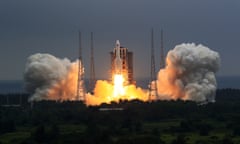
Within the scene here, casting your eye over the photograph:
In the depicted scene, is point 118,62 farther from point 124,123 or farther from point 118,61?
point 124,123

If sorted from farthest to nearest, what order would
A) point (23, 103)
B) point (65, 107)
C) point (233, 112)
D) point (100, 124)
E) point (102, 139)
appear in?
point (23, 103), point (65, 107), point (233, 112), point (100, 124), point (102, 139)

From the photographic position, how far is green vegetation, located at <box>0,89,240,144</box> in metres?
65.6

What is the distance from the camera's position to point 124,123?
78.8 metres

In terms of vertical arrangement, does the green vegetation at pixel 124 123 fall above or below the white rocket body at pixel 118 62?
below

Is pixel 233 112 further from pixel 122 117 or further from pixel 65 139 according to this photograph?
pixel 65 139

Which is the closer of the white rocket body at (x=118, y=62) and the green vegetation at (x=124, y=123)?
the green vegetation at (x=124, y=123)

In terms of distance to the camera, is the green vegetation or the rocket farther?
the rocket

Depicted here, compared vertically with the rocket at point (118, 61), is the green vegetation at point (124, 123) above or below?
below

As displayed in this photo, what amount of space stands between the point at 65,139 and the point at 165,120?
21723 millimetres

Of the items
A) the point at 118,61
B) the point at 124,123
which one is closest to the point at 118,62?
the point at 118,61

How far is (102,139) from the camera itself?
2557 inches

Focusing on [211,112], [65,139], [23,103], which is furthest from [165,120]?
[23,103]

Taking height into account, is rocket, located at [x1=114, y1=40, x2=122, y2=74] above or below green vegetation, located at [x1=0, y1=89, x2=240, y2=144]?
above

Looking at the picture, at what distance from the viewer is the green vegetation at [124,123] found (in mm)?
65625
